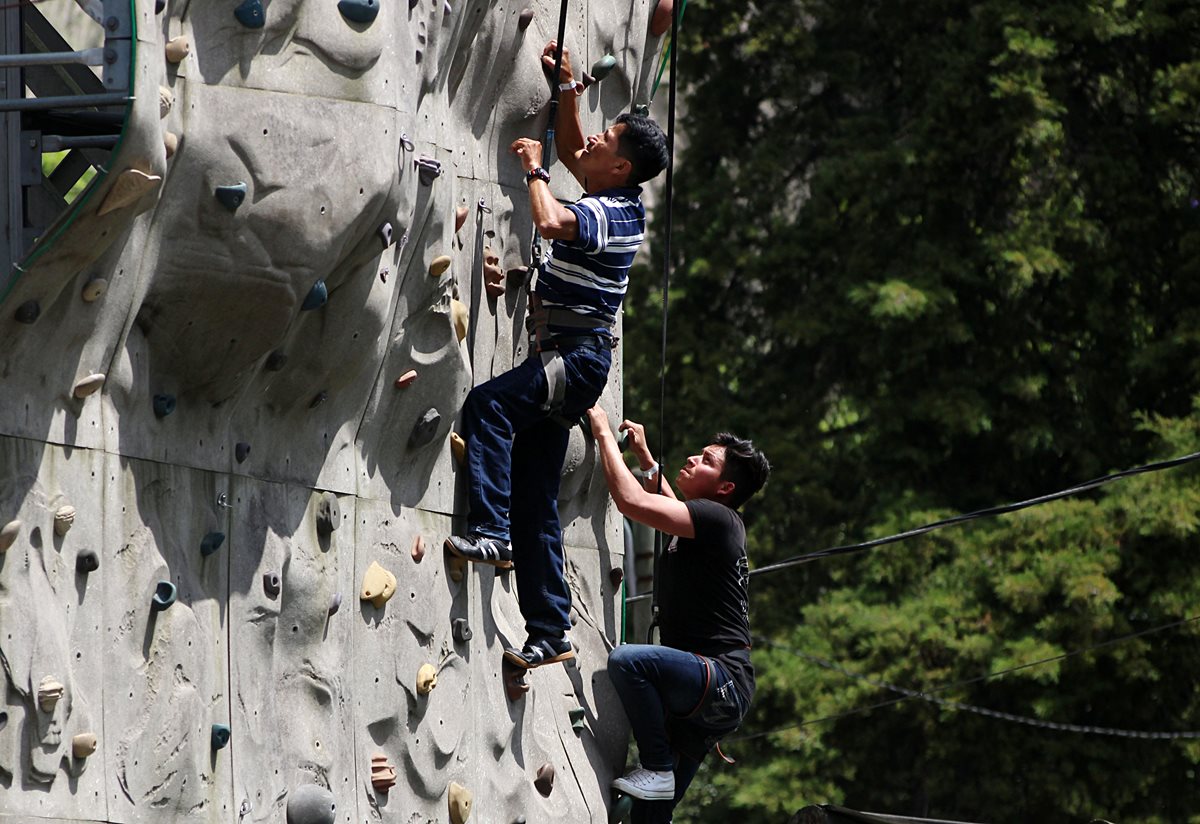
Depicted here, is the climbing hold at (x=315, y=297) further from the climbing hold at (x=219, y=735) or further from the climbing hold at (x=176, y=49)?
the climbing hold at (x=219, y=735)

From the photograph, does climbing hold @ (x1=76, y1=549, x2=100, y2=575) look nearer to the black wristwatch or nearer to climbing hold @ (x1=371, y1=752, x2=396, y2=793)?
climbing hold @ (x1=371, y1=752, x2=396, y2=793)

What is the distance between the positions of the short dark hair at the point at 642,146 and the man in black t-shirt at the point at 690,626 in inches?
44.8

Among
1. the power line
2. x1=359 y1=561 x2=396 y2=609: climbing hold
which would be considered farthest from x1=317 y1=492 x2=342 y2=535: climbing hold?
the power line

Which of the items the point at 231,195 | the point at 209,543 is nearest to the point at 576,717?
the point at 209,543

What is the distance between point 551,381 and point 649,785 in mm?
1734

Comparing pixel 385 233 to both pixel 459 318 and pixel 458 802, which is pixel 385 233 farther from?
pixel 458 802

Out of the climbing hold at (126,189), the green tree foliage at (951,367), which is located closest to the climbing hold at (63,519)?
the climbing hold at (126,189)

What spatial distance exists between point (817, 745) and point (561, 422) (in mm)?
8150

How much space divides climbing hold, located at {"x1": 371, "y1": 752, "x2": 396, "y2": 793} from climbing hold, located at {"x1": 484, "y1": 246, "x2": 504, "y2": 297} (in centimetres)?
197

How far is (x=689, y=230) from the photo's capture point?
1900cm

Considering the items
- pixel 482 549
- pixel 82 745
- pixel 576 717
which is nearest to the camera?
pixel 82 745

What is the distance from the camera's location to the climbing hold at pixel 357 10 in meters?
7.71

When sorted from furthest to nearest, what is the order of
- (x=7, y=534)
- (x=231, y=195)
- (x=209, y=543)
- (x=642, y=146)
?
(x=642, y=146) < (x=209, y=543) < (x=231, y=195) < (x=7, y=534)

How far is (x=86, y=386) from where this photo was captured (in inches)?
285
